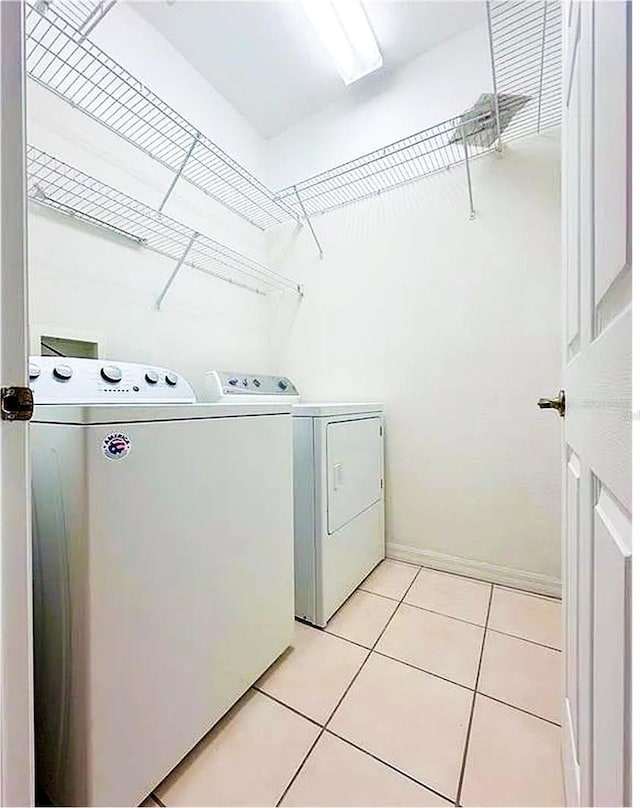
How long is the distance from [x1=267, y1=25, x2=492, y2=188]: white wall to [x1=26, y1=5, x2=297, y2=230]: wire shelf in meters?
0.43

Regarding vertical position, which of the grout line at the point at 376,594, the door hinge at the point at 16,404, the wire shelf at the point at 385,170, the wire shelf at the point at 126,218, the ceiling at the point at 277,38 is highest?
the ceiling at the point at 277,38

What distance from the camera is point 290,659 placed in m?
1.28

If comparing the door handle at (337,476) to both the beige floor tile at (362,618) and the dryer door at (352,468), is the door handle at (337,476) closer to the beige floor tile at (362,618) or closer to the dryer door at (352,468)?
the dryer door at (352,468)

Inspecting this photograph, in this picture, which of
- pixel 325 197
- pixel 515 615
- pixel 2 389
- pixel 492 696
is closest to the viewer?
pixel 2 389

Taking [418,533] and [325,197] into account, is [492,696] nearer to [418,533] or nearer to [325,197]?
[418,533]

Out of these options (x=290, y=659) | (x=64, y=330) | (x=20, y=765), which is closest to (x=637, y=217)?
(x=20, y=765)

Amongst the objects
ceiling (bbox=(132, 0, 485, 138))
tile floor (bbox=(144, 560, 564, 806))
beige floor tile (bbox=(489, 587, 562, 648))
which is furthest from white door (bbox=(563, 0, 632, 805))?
ceiling (bbox=(132, 0, 485, 138))

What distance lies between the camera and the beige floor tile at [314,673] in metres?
1.09

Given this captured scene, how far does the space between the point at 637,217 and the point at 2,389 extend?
777 millimetres

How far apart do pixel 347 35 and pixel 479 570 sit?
9.04ft

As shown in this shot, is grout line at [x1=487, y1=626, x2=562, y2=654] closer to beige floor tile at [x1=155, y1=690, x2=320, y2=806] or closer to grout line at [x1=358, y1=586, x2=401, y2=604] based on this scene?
grout line at [x1=358, y1=586, x2=401, y2=604]

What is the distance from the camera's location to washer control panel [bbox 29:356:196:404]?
0.96 m

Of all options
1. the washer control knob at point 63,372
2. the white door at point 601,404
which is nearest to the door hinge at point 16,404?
the washer control knob at point 63,372

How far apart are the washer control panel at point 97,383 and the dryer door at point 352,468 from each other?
0.66 meters
